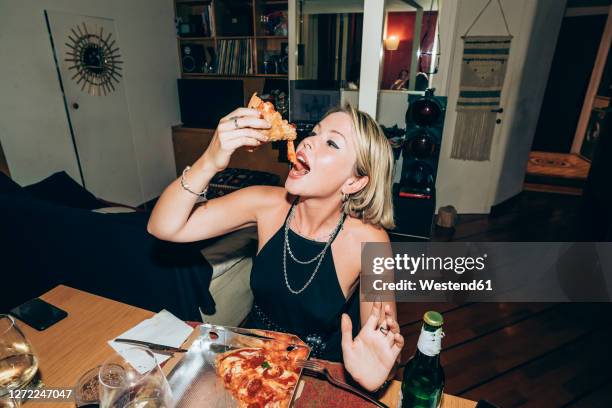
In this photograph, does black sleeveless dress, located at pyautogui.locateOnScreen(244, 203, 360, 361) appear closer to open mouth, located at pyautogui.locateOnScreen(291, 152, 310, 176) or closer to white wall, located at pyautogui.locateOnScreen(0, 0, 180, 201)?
open mouth, located at pyautogui.locateOnScreen(291, 152, 310, 176)

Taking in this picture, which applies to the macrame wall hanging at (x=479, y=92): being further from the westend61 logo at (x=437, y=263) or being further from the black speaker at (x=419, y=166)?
the westend61 logo at (x=437, y=263)

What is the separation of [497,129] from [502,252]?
1.53 m

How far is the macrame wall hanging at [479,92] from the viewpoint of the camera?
4059mm

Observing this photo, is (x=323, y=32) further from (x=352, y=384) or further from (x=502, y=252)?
(x=352, y=384)

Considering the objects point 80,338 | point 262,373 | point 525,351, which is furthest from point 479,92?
point 80,338

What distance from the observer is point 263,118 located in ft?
4.19

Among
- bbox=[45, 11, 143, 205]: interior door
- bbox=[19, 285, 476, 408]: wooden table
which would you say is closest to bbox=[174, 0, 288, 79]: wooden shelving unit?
bbox=[45, 11, 143, 205]: interior door

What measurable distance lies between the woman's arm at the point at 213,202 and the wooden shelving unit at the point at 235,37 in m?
3.83

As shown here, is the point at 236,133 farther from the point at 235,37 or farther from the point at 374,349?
the point at 235,37

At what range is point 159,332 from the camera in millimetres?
1086

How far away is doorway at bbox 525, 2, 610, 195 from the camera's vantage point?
6.27 m

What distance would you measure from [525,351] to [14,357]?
282 cm

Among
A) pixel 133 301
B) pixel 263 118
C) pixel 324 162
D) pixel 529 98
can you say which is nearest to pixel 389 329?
pixel 324 162

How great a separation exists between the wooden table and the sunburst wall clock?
12.2 ft
